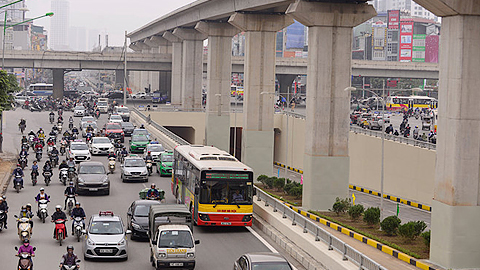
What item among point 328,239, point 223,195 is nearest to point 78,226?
point 223,195

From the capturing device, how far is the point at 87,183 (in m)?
35.7

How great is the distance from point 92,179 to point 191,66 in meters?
47.0

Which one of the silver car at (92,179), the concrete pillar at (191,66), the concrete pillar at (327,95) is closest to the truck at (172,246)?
the silver car at (92,179)

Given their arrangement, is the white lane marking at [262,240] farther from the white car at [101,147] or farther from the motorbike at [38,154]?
the white car at [101,147]

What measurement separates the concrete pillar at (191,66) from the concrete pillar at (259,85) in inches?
1156

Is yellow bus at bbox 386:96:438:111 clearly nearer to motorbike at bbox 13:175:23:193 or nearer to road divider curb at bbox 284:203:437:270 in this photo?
motorbike at bbox 13:175:23:193

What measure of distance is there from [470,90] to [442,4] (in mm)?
2847

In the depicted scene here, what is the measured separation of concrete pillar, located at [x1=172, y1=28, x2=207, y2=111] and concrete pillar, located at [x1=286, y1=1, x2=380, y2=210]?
4530 centimetres

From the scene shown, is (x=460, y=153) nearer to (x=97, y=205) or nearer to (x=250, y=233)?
(x=250, y=233)

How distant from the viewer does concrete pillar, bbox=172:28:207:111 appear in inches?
3194

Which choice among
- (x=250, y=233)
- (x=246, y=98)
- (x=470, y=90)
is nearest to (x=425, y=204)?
(x=246, y=98)

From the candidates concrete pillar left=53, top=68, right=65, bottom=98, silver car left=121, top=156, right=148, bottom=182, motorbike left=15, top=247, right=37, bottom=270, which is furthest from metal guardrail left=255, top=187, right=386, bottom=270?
concrete pillar left=53, top=68, right=65, bottom=98

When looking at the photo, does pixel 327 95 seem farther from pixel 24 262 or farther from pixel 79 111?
pixel 79 111

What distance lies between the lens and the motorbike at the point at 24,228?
24109 mm
